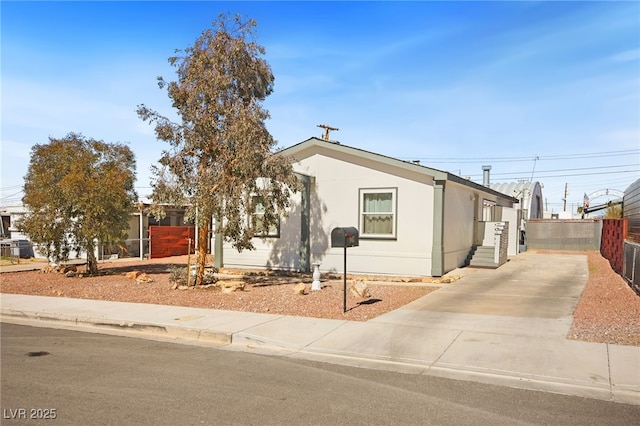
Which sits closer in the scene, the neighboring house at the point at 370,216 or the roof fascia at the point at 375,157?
the roof fascia at the point at 375,157

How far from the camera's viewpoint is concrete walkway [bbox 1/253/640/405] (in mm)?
6148

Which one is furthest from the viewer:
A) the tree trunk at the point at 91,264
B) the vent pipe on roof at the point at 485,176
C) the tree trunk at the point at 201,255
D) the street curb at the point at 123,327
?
the vent pipe on roof at the point at 485,176

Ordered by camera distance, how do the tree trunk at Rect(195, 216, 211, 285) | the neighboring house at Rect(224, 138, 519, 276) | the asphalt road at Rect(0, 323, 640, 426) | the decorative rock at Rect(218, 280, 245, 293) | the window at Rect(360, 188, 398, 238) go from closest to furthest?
the asphalt road at Rect(0, 323, 640, 426)
the decorative rock at Rect(218, 280, 245, 293)
the tree trunk at Rect(195, 216, 211, 285)
the neighboring house at Rect(224, 138, 519, 276)
the window at Rect(360, 188, 398, 238)

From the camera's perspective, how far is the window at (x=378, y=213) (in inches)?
613

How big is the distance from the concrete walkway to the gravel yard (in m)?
0.44

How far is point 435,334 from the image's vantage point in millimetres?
8180

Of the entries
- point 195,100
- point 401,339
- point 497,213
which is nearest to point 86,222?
point 195,100

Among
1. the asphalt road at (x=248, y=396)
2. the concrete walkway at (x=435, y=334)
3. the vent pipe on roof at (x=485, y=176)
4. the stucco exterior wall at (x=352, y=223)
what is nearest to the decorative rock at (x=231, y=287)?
the concrete walkway at (x=435, y=334)

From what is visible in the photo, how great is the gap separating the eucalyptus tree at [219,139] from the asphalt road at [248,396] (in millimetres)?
5453

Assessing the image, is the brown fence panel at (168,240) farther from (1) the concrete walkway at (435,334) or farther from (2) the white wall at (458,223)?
(2) the white wall at (458,223)

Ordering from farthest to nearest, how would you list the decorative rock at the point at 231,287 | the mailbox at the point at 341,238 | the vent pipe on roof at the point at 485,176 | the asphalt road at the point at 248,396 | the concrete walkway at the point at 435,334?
the vent pipe on roof at the point at 485,176, the decorative rock at the point at 231,287, the mailbox at the point at 341,238, the concrete walkway at the point at 435,334, the asphalt road at the point at 248,396

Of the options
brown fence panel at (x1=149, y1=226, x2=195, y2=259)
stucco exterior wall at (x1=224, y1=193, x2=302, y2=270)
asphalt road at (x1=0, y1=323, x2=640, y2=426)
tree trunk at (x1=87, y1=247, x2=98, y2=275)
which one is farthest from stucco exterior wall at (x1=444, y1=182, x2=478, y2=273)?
brown fence panel at (x1=149, y1=226, x2=195, y2=259)

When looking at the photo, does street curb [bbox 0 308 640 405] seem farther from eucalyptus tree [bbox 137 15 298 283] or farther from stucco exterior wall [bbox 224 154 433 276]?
stucco exterior wall [bbox 224 154 433 276]

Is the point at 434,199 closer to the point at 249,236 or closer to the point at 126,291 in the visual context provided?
the point at 249,236
